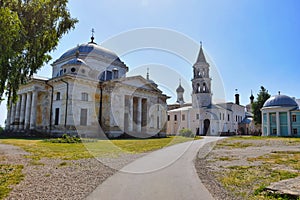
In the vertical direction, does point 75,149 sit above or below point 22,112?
below

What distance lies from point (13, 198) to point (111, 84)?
28.1m

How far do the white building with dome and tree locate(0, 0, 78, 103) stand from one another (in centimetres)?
4363

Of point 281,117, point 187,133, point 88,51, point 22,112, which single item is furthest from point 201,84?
point 22,112

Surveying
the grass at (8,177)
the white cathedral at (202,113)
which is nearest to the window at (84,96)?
the grass at (8,177)

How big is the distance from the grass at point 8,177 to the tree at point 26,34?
341 cm

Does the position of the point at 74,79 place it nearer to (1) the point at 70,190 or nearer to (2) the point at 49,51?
(2) the point at 49,51

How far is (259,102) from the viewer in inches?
2079

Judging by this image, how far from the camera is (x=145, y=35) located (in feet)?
42.3

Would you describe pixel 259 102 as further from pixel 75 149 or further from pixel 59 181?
pixel 59 181

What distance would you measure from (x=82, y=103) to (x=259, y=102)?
41562mm

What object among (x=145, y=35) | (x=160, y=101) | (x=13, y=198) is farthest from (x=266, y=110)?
(x=13, y=198)

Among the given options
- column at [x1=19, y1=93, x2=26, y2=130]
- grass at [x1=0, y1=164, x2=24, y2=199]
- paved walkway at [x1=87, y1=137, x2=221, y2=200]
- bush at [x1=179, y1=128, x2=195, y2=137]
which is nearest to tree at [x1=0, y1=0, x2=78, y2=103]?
grass at [x1=0, y1=164, x2=24, y2=199]

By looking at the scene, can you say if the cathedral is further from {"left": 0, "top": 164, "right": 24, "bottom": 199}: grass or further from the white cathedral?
→ {"left": 0, "top": 164, "right": 24, "bottom": 199}: grass

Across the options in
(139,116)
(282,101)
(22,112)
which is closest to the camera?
(22,112)
